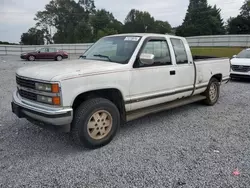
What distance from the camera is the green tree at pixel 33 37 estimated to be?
68750mm

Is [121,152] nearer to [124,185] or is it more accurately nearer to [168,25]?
[124,185]

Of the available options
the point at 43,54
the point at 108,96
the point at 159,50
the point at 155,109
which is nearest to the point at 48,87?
the point at 108,96

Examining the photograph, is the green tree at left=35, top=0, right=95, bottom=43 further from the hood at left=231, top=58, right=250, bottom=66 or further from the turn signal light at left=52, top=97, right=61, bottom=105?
the turn signal light at left=52, top=97, right=61, bottom=105

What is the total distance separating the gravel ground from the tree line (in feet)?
178

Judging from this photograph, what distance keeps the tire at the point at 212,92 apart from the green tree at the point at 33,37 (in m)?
71.5

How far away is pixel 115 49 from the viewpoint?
428 centimetres

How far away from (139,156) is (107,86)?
1189 mm

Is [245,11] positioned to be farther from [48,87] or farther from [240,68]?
Answer: [48,87]

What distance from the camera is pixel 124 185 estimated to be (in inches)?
104

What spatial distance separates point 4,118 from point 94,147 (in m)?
2.57

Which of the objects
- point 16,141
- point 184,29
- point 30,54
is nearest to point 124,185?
point 16,141

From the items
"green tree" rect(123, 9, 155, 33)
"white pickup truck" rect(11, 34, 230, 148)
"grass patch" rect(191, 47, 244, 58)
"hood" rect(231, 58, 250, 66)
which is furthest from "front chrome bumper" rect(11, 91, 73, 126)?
"green tree" rect(123, 9, 155, 33)

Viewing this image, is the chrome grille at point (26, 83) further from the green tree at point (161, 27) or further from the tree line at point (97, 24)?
the green tree at point (161, 27)

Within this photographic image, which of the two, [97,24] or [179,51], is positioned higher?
[97,24]
